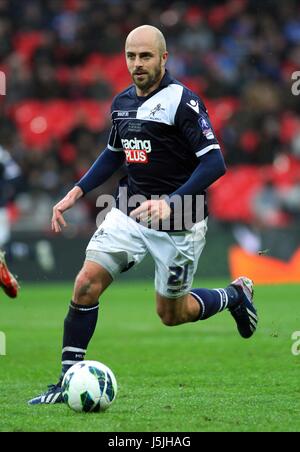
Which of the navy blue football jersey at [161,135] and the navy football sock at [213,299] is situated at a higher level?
the navy blue football jersey at [161,135]

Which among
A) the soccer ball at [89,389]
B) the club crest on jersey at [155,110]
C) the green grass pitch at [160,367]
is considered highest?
the club crest on jersey at [155,110]

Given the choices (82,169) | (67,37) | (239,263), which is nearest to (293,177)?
(239,263)

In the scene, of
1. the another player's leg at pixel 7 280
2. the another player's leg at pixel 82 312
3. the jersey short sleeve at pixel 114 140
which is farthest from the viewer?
the another player's leg at pixel 7 280

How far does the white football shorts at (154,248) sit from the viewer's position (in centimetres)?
631

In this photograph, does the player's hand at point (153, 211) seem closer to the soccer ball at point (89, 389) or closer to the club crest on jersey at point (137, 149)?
the club crest on jersey at point (137, 149)

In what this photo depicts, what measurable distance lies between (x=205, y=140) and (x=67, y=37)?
40.6ft

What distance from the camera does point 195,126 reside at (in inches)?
243

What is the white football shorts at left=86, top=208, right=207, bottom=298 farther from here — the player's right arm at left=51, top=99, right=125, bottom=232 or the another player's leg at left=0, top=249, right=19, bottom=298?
the another player's leg at left=0, top=249, right=19, bottom=298

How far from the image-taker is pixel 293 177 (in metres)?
15.5

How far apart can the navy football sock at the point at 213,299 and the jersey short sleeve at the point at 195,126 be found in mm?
1150

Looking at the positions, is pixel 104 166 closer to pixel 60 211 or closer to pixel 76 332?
pixel 60 211

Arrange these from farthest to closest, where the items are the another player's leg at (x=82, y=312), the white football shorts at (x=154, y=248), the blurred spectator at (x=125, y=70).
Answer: the blurred spectator at (x=125, y=70), the white football shorts at (x=154, y=248), the another player's leg at (x=82, y=312)

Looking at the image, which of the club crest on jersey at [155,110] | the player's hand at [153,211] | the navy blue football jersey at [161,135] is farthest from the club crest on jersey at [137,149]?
the player's hand at [153,211]

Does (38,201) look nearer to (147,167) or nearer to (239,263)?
(239,263)
